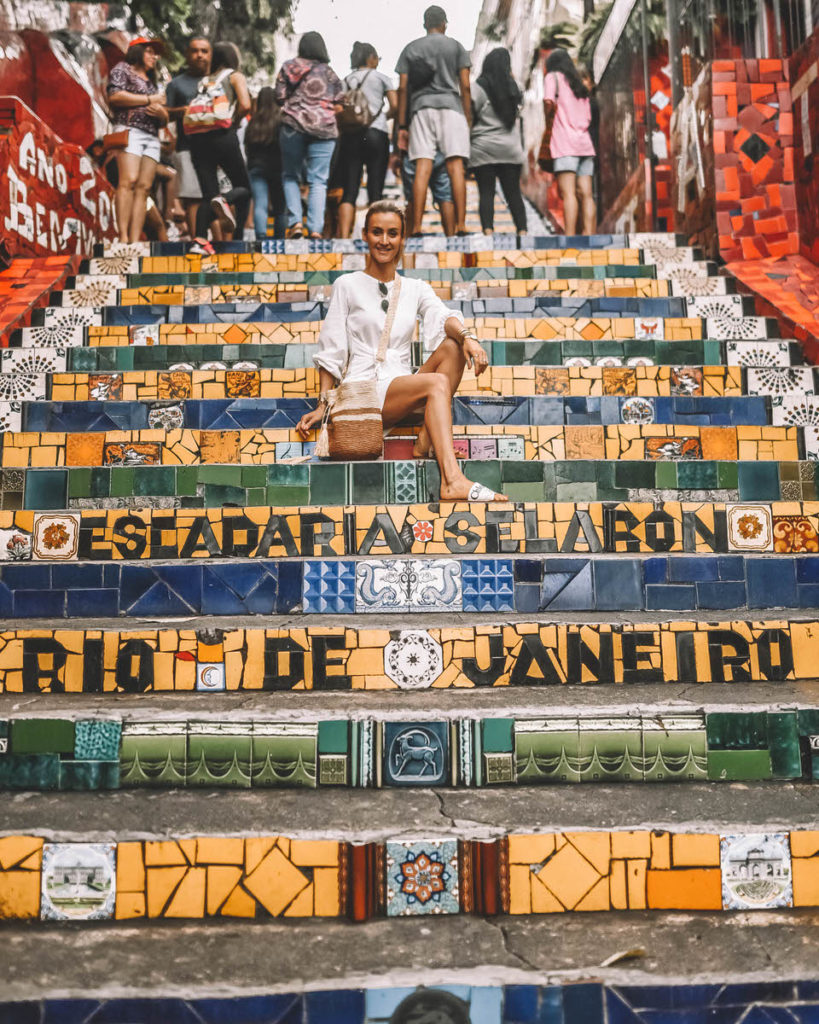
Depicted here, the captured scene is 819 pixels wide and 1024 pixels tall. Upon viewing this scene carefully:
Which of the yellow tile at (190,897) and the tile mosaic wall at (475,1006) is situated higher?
the yellow tile at (190,897)

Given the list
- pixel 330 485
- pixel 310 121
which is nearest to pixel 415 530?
→ pixel 330 485

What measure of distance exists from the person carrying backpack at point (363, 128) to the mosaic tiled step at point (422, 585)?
4611 millimetres

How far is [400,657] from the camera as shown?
2.27 meters

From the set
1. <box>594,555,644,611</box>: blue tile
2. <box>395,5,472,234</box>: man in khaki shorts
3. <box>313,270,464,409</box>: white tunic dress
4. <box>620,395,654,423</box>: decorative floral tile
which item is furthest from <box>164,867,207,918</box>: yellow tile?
<box>395,5,472,234</box>: man in khaki shorts

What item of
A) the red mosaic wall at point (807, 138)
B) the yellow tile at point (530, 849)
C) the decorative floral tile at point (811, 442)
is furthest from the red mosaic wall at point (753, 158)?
the yellow tile at point (530, 849)

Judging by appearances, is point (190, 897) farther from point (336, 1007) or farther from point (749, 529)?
point (749, 529)

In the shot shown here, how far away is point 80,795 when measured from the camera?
79.1 inches

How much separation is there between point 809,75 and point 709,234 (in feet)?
3.22

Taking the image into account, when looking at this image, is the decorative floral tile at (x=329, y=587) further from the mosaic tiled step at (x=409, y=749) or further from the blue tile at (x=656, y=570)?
the blue tile at (x=656, y=570)

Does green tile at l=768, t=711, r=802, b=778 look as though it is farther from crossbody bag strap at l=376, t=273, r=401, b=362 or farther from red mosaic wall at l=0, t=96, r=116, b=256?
red mosaic wall at l=0, t=96, r=116, b=256

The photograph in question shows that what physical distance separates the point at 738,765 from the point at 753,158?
174 inches

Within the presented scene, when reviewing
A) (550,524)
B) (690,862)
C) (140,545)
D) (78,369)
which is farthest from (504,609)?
Result: (78,369)

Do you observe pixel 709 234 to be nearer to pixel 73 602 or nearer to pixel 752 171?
pixel 752 171

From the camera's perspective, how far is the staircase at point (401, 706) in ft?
5.89
